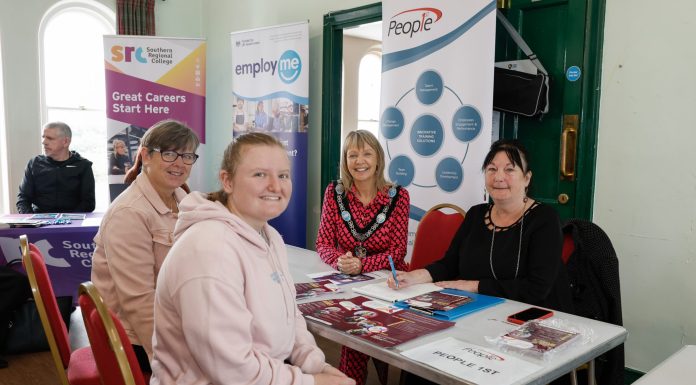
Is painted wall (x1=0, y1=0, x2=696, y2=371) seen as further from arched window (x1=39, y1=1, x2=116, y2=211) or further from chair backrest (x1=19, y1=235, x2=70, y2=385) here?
arched window (x1=39, y1=1, x2=116, y2=211)

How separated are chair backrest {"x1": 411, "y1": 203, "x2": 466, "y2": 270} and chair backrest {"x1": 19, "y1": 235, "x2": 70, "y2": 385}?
5.18 feet

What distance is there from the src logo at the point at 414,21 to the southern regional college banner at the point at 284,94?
1.04m

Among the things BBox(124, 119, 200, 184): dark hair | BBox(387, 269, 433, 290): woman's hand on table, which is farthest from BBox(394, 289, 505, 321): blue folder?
BBox(124, 119, 200, 184): dark hair

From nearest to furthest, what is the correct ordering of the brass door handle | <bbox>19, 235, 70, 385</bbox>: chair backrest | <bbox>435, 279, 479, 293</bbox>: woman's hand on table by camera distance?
<bbox>19, 235, 70, 385</bbox>: chair backrest, <bbox>435, 279, 479, 293</bbox>: woman's hand on table, the brass door handle

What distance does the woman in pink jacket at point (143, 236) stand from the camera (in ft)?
5.64

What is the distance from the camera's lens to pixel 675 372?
1290 mm

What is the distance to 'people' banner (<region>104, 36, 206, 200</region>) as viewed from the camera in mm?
5094

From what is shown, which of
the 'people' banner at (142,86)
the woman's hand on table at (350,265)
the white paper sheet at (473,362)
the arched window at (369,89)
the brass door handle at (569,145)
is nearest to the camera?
the white paper sheet at (473,362)

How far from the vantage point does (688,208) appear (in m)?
2.65

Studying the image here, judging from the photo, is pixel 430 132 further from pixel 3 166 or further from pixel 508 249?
pixel 3 166

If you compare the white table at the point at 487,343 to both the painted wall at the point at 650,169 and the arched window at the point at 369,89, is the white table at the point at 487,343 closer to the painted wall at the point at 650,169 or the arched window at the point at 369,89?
the painted wall at the point at 650,169

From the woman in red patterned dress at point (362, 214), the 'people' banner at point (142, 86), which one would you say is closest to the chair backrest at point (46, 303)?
the woman in red patterned dress at point (362, 214)

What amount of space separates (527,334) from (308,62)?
3.40m

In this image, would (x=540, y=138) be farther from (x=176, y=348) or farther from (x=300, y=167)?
(x=176, y=348)
